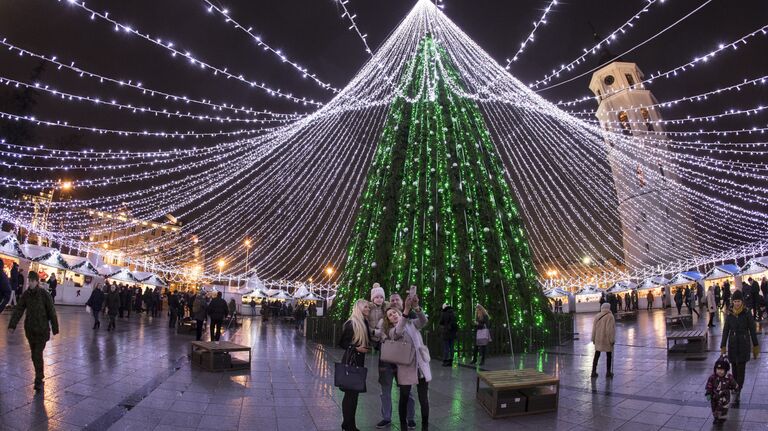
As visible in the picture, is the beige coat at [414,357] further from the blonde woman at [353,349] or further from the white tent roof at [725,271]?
the white tent roof at [725,271]

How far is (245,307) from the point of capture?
40031 millimetres

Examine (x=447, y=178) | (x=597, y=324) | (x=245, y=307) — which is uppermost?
(x=447, y=178)

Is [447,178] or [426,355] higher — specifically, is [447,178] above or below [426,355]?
above

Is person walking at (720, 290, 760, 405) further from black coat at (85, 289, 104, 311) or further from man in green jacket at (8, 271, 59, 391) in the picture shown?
black coat at (85, 289, 104, 311)

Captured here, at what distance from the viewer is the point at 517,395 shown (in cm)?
593

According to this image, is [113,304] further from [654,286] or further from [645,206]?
[645,206]

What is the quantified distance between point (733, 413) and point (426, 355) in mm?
3689

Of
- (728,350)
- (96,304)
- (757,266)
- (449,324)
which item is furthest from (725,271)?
(96,304)

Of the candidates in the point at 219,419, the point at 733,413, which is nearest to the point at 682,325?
the point at 733,413

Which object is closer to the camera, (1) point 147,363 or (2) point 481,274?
(1) point 147,363

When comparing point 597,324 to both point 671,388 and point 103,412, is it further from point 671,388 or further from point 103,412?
point 103,412

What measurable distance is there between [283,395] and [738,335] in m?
6.00

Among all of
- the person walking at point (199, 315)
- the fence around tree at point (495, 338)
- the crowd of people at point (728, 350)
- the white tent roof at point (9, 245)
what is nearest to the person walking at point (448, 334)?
the fence around tree at point (495, 338)

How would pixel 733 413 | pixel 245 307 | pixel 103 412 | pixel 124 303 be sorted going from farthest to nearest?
1. pixel 245 307
2. pixel 124 303
3. pixel 733 413
4. pixel 103 412
